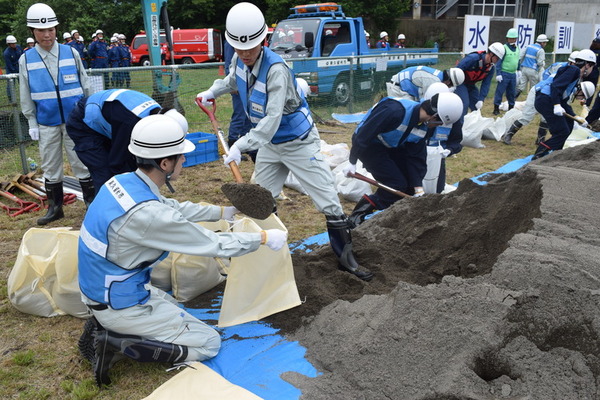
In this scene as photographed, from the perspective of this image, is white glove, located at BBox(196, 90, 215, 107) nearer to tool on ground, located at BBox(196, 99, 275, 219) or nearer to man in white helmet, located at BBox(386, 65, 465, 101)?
tool on ground, located at BBox(196, 99, 275, 219)

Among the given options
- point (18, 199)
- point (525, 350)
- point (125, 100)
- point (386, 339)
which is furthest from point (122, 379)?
point (18, 199)

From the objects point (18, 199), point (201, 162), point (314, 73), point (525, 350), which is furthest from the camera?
point (314, 73)

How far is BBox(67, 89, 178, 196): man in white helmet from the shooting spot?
3529 millimetres

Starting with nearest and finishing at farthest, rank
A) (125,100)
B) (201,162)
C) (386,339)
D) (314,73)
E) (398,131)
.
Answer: (386,339)
(125,100)
(398,131)
(201,162)
(314,73)

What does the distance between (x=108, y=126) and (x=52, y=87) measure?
1.72 meters

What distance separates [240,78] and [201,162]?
3.77 metres

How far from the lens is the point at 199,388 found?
2.75 metres

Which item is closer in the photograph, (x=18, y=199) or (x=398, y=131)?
(x=398, y=131)

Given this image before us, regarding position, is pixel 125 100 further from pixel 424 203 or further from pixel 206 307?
pixel 424 203

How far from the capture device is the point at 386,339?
2848 mm

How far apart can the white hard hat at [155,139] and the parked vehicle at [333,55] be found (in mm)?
8149

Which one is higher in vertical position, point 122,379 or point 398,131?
point 398,131

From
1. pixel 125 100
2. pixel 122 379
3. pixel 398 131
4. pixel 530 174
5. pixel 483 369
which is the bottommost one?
pixel 122 379

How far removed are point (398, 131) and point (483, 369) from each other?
248cm
